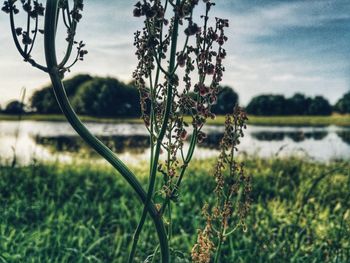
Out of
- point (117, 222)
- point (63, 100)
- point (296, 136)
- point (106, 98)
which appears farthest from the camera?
point (106, 98)

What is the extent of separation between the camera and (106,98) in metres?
43.4

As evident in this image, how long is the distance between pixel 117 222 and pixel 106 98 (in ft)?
127

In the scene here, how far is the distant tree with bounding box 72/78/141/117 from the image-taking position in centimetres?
4150

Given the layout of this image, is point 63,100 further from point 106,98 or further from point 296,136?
point 106,98

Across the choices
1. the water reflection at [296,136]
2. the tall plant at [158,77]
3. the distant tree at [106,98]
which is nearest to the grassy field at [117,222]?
the tall plant at [158,77]

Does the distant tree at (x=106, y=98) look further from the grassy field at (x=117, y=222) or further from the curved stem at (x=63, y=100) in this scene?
the curved stem at (x=63, y=100)

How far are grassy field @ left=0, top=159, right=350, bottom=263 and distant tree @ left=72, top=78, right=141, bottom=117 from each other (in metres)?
32.3

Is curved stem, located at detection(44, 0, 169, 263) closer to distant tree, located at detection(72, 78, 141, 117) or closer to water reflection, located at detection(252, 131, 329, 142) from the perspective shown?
water reflection, located at detection(252, 131, 329, 142)

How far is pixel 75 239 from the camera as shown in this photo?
4.60 meters

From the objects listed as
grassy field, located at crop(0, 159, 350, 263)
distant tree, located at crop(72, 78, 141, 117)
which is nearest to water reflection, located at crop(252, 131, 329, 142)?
grassy field, located at crop(0, 159, 350, 263)

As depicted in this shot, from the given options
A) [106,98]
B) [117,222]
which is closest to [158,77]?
[117,222]

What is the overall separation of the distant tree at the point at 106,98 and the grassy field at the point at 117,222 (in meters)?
32.3

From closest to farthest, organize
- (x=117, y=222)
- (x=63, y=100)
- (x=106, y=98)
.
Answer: (x=63, y=100), (x=117, y=222), (x=106, y=98)

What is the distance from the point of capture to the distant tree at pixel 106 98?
4150cm
